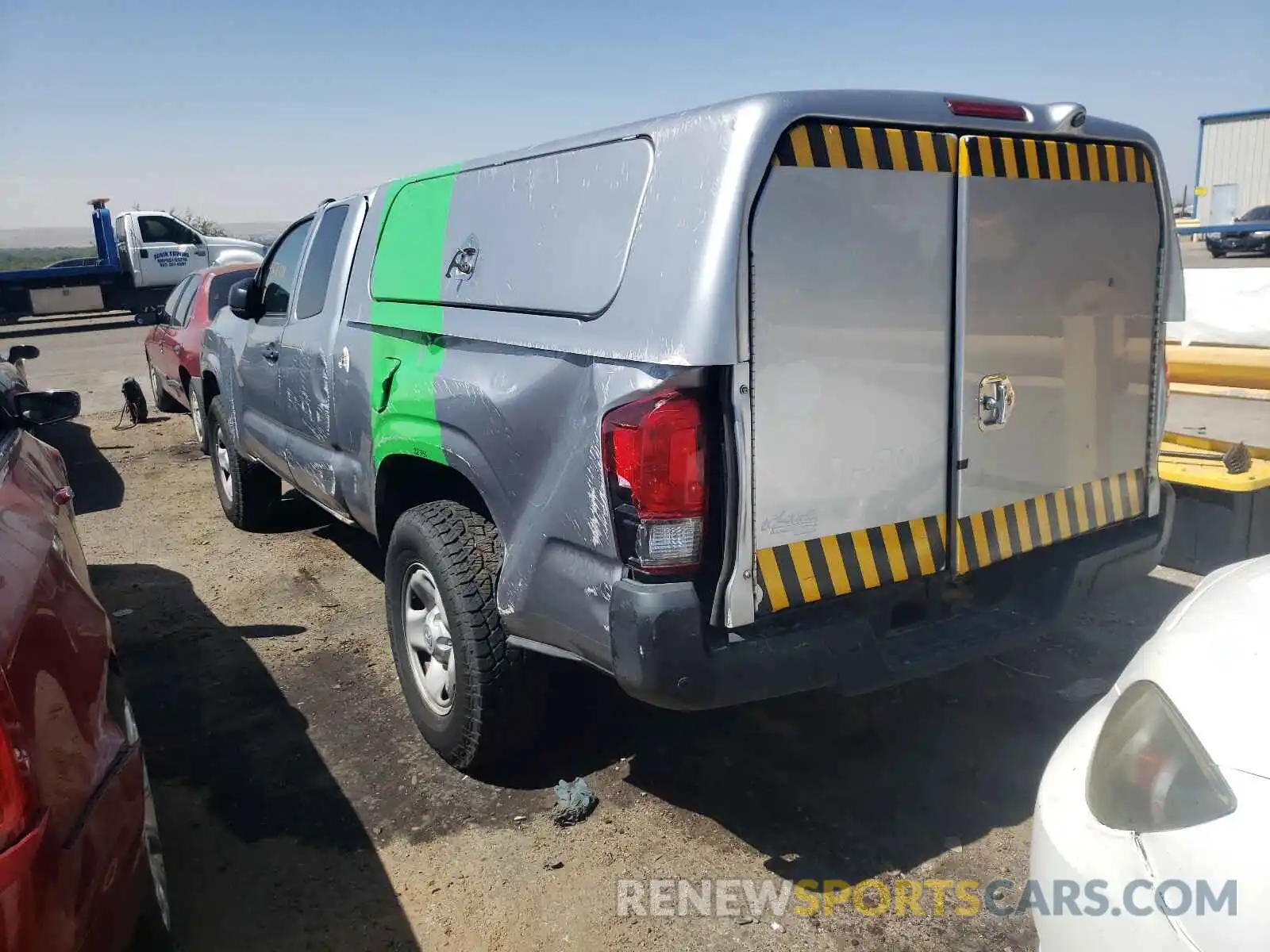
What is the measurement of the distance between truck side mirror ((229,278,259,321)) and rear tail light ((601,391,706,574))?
11.4 ft

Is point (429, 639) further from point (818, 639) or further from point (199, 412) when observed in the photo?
point (199, 412)

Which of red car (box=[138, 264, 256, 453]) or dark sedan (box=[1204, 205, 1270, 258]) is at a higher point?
red car (box=[138, 264, 256, 453])

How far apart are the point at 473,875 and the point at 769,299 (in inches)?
75.5

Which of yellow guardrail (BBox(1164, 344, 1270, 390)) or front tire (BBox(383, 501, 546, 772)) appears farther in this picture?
yellow guardrail (BBox(1164, 344, 1270, 390))

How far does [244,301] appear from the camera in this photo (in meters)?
5.34

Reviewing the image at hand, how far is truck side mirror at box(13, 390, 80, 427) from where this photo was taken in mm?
3555

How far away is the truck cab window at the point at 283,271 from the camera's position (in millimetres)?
5098

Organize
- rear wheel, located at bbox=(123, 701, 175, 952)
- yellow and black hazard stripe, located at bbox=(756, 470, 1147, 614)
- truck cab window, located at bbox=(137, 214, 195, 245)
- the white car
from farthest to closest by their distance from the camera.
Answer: truck cab window, located at bbox=(137, 214, 195, 245)
yellow and black hazard stripe, located at bbox=(756, 470, 1147, 614)
rear wheel, located at bbox=(123, 701, 175, 952)
the white car

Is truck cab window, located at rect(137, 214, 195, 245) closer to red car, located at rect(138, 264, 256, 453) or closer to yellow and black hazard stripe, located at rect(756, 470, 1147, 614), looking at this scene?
red car, located at rect(138, 264, 256, 453)

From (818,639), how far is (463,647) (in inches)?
46.0

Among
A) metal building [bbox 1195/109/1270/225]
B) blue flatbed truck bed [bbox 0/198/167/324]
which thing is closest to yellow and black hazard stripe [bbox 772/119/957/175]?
blue flatbed truck bed [bbox 0/198/167/324]

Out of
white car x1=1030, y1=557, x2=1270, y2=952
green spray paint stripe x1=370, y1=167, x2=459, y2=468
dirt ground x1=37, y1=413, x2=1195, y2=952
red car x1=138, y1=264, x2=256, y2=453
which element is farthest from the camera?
red car x1=138, y1=264, x2=256, y2=453

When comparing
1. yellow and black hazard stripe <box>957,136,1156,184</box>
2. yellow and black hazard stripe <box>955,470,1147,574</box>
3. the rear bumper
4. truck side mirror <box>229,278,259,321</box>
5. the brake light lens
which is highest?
the brake light lens

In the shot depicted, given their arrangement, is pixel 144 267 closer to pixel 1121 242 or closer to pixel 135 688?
pixel 135 688
